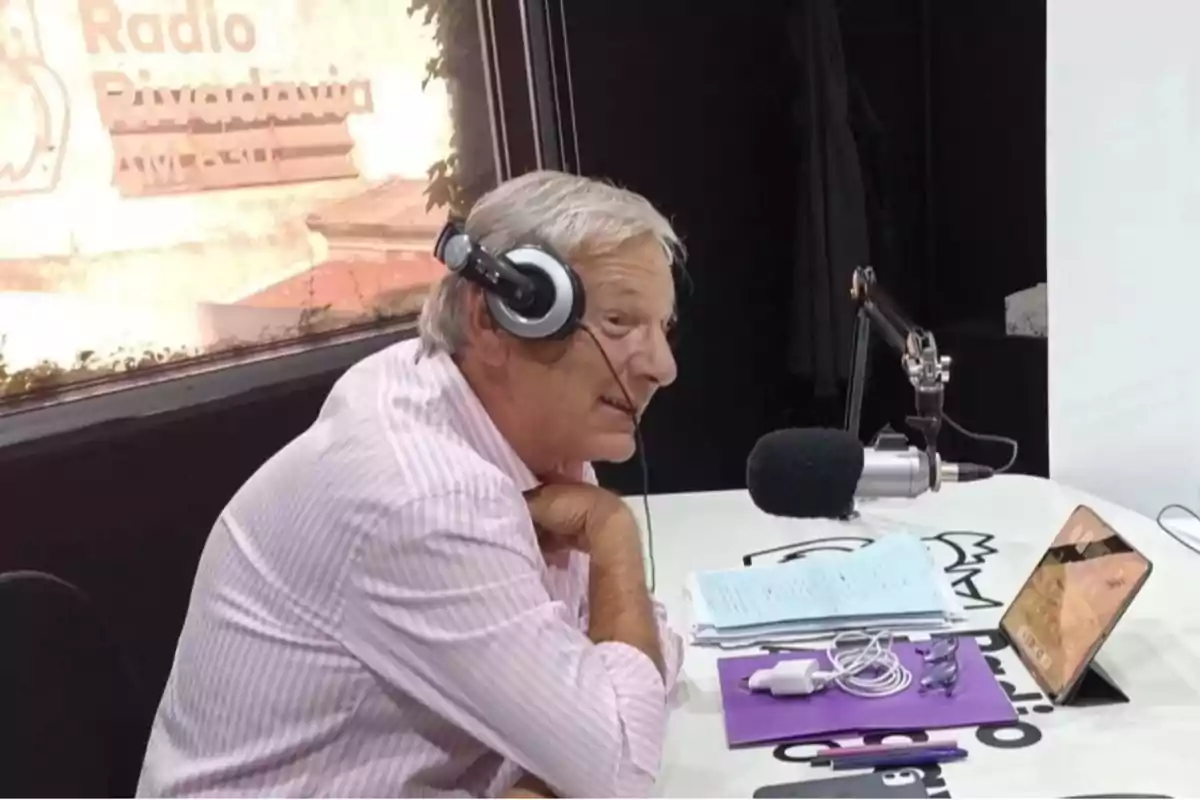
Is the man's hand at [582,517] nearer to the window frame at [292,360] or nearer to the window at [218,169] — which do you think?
the window frame at [292,360]

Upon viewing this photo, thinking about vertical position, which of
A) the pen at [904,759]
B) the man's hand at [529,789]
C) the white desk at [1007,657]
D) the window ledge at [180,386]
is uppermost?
the window ledge at [180,386]

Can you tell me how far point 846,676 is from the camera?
50.3 inches

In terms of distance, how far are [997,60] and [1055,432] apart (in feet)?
5.62

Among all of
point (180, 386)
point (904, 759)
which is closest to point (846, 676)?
point (904, 759)

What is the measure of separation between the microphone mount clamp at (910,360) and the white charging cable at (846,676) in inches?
15.0

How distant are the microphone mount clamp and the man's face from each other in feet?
1.68

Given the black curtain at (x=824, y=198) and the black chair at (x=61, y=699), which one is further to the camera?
the black curtain at (x=824, y=198)

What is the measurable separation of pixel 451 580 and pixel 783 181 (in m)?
2.49

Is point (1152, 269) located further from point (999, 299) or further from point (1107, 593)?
point (999, 299)

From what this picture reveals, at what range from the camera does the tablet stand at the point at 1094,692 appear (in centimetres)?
122

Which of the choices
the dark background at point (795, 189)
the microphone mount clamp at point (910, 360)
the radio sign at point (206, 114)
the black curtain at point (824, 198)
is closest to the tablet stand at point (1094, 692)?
the microphone mount clamp at point (910, 360)

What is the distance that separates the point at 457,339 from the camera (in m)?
1.16

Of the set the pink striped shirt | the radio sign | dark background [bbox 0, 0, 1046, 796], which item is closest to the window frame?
dark background [bbox 0, 0, 1046, 796]

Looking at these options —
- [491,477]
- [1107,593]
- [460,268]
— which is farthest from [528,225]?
[1107,593]
